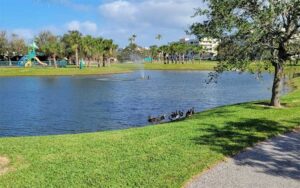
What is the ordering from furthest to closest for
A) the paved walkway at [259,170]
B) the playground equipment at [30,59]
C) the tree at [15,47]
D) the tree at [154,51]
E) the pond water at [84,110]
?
the tree at [154,51] → the tree at [15,47] → the playground equipment at [30,59] → the pond water at [84,110] → the paved walkway at [259,170]

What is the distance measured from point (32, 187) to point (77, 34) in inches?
4438

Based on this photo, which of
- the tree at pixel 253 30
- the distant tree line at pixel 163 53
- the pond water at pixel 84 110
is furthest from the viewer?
the distant tree line at pixel 163 53

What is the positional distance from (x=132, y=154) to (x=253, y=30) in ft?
29.8

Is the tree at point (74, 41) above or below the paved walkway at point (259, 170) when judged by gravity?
above

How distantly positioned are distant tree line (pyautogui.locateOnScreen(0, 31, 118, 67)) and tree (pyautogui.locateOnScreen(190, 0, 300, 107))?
92.4 m

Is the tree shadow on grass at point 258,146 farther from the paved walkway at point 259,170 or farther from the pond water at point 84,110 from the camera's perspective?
the pond water at point 84,110

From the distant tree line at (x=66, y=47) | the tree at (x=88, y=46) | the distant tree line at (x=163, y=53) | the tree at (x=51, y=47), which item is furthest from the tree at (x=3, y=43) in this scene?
the distant tree line at (x=163, y=53)

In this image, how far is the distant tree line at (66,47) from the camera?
11656 centimetres

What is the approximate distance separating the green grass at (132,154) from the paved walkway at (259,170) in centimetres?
39

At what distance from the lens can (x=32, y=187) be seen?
8.70m

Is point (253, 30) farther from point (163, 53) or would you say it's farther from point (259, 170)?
point (163, 53)

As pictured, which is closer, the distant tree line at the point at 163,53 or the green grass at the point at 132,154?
the green grass at the point at 132,154

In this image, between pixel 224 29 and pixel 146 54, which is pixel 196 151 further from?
pixel 146 54

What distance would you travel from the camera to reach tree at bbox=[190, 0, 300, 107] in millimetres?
17531
